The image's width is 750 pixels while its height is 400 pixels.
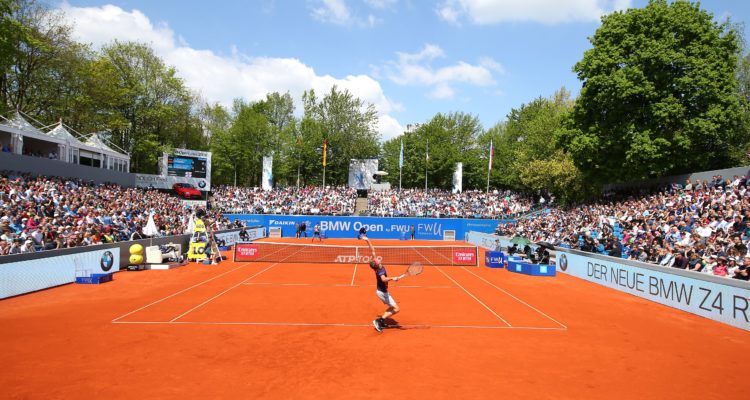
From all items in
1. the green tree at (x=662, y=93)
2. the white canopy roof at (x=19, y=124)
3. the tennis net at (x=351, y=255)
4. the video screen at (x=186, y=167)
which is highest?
the green tree at (x=662, y=93)

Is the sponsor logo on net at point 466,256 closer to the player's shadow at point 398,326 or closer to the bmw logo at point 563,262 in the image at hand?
the bmw logo at point 563,262

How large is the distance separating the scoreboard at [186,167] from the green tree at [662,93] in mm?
41052

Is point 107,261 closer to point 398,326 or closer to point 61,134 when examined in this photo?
point 398,326

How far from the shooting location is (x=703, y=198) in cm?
2450

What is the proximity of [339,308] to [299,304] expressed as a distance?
1.62m

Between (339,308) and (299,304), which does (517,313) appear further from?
(299,304)

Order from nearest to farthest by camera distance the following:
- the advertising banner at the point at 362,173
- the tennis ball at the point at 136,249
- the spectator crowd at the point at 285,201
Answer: the tennis ball at the point at 136,249, the spectator crowd at the point at 285,201, the advertising banner at the point at 362,173

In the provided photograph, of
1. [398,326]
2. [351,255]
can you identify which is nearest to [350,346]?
[398,326]

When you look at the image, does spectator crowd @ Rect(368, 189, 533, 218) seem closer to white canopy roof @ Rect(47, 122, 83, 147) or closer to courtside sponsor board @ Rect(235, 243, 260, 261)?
courtside sponsor board @ Rect(235, 243, 260, 261)

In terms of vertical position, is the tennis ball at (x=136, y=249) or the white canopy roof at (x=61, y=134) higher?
the white canopy roof at (x=61, y=134)

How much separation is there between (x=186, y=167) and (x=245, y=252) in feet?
86.0

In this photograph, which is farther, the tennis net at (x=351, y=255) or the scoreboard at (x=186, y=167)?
the scoreboard at (x=186, y=167)

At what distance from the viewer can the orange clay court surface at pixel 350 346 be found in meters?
8.48

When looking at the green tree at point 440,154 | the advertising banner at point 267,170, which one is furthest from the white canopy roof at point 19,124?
the green tree at point 440,154
